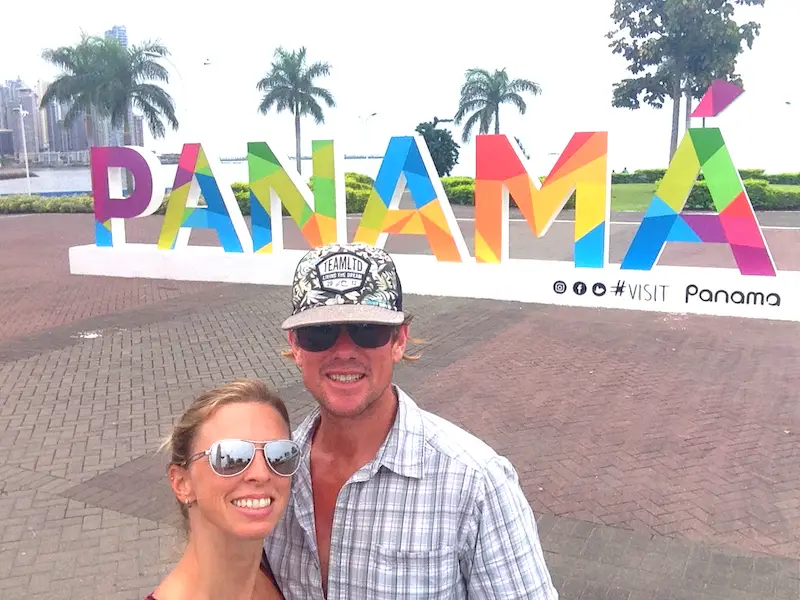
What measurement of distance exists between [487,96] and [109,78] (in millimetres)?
19310

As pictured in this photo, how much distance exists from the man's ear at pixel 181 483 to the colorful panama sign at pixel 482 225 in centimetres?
953

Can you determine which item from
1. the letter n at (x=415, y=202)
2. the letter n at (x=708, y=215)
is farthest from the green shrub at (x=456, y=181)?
the letter n at (x=708, y=215)

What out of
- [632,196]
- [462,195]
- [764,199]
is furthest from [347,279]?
[632,196]

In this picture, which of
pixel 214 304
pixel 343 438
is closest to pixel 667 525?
pixel 343 438

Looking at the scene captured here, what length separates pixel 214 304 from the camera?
38.7 ft

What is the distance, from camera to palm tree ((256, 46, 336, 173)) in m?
40.3

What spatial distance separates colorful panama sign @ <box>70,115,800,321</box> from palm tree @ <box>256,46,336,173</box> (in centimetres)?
2800

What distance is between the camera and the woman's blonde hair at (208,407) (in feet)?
5.90

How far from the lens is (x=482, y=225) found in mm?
11484

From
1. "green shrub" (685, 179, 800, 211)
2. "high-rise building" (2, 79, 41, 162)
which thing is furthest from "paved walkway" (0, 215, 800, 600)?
"high-rise building" (2, 79, 41, 162)

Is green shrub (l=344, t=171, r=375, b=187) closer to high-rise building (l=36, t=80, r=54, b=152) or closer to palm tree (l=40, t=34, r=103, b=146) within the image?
palm tree (l=40, t=34, r=103, b=146)

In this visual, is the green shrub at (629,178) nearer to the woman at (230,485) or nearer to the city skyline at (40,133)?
the city skyline at (40,133)

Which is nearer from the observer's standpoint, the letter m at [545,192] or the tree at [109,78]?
the letter m at [545,192]

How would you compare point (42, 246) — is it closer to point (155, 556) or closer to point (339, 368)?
point (155, 556)
